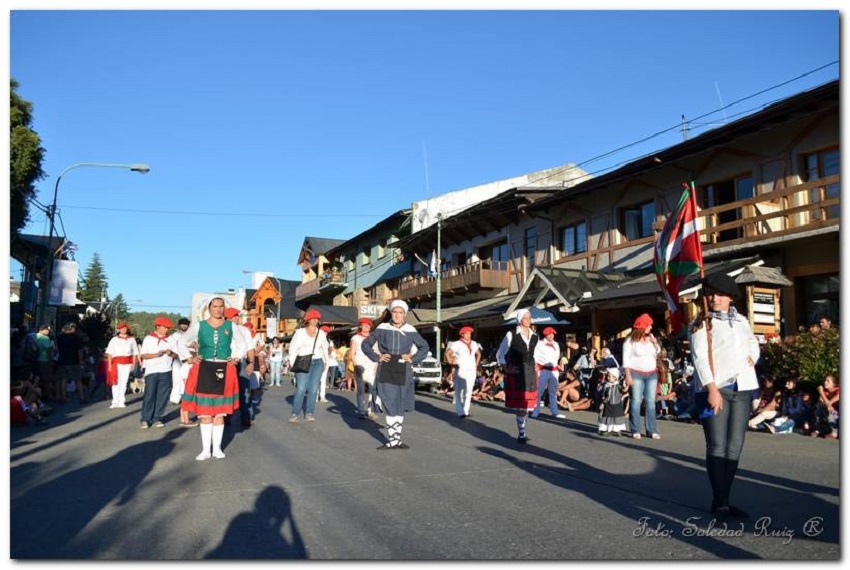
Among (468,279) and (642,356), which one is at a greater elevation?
(468,279)

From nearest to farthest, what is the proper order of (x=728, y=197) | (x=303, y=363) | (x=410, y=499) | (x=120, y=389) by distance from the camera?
(x=410, y=499)
(x=303, y=363)
(x=120, y=389)
(x=728, y=197)

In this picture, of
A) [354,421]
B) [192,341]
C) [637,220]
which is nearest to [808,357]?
[354,421]

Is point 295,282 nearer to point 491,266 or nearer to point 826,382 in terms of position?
point 491,266

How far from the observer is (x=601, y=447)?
29.8 feet

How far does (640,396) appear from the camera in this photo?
10.4 m

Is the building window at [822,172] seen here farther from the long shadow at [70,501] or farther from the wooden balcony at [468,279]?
the long shadow at [70,501]

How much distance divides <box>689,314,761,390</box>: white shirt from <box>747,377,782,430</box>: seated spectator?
644cm

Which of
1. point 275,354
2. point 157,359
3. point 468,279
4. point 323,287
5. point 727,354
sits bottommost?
point 275,354

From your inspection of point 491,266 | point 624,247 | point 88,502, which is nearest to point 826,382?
point 88,502

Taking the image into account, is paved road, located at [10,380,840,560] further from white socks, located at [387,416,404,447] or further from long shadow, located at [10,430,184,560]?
white socks, located at [387,416,404,447]

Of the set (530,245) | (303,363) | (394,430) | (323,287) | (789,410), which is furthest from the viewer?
(323,287)

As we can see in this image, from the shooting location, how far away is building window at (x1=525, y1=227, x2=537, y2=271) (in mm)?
27875

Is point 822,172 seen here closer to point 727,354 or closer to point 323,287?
point 727,354

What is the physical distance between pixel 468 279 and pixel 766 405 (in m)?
19.5
